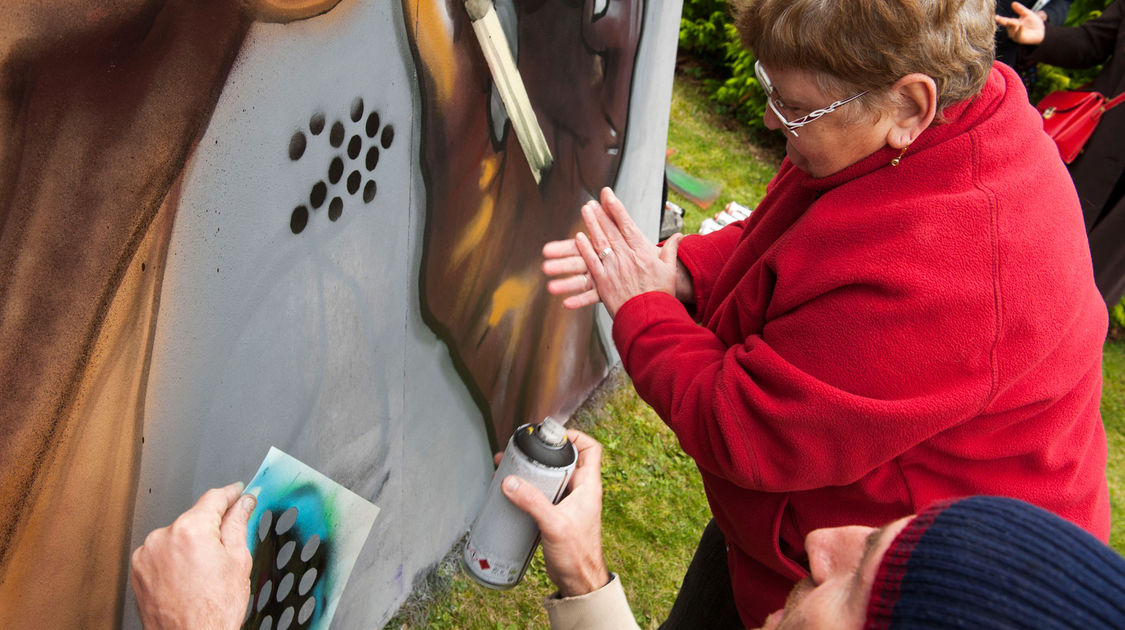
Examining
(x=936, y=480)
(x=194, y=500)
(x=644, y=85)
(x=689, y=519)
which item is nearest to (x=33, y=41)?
(x=194, y=500)

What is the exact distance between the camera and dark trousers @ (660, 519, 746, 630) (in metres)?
2.20

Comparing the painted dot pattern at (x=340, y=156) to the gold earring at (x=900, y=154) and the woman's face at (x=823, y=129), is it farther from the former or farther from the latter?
the gold earring at (x=900, y=154)

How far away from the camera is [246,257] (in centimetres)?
162

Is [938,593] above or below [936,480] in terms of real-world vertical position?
above

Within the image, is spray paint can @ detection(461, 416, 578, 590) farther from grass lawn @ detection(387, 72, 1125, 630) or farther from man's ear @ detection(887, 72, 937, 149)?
grass lawn @ detection(387, 72, 1125, 630)

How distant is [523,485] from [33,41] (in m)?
1.00

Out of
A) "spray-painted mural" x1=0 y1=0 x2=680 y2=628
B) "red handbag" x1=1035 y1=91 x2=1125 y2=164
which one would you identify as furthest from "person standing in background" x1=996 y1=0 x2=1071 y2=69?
"spray-painted mural" x1=0 y1=0 x2=680 y2=628

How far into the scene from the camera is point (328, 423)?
6.84ft

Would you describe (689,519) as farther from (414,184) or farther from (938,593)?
(938,593)

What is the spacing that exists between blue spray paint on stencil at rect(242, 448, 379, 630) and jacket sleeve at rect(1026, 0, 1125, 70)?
4.31 m

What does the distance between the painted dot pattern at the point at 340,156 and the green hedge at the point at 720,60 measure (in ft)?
17.2

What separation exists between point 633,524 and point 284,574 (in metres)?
1.83

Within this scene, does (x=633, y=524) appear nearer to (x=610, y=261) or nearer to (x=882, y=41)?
(x=610, y=261)

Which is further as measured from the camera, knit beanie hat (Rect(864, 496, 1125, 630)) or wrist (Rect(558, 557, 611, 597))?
wrist (Rect(558, 557, 611, 597))
